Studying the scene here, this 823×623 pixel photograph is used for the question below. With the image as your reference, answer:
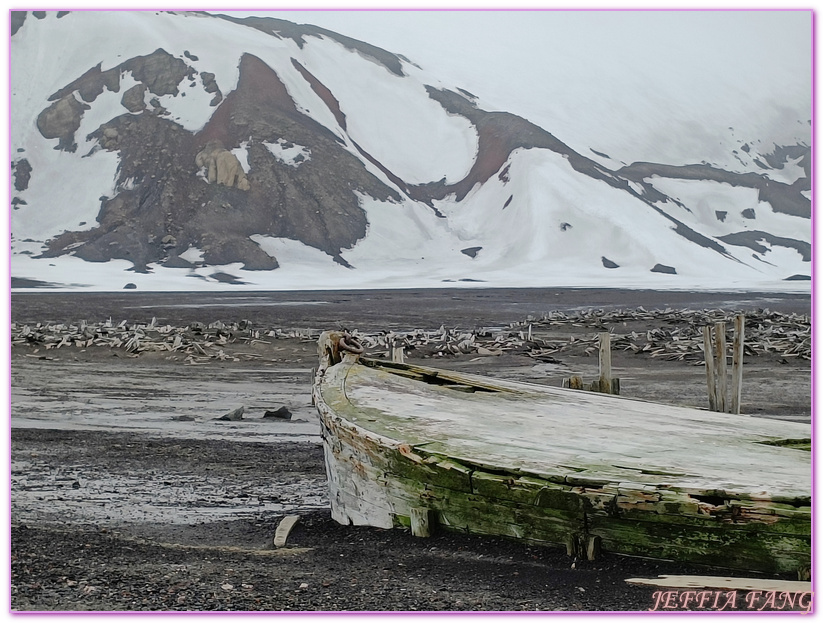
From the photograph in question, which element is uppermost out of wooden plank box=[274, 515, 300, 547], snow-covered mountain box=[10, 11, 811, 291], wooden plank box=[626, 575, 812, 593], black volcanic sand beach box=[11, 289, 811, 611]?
snow-covered mountain box=[10, 11, 811, 291]

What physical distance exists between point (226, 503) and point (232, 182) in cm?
3699

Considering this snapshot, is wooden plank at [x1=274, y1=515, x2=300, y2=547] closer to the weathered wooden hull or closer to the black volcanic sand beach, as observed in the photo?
the black volcanic sand beach

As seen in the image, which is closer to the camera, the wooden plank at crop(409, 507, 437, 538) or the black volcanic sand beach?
the black volcanic sand beach

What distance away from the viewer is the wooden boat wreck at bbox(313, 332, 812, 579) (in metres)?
2.85

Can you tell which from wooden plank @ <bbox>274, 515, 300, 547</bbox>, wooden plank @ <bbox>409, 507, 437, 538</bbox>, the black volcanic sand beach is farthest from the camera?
wooden plank @ <bbox>274, 515, 300, 547</bbox>

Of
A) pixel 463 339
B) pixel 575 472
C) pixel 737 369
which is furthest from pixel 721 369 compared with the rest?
pixel 463 339

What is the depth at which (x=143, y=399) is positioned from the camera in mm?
8945

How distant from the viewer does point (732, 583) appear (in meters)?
2.90

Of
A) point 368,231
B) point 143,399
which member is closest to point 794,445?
point 143,399

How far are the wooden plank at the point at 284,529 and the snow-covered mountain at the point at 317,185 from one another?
7.18m

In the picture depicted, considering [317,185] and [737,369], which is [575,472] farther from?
[317,185]

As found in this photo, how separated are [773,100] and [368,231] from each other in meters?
27.7

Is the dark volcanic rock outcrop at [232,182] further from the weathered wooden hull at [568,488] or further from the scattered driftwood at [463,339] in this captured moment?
the weathered wooden hull at [568,488]

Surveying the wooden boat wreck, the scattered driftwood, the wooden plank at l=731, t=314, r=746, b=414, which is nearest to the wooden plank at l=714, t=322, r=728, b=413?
the wooden plank at l=731, t=314, r=746, b=414
